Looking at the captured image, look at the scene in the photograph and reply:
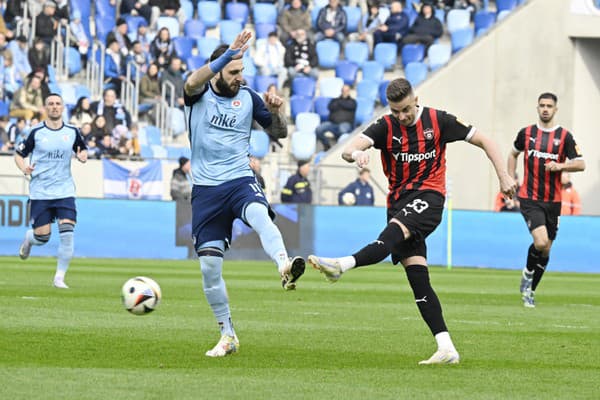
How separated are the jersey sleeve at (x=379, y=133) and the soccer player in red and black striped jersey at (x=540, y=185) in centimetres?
628

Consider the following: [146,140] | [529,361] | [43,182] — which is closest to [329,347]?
[529,361]

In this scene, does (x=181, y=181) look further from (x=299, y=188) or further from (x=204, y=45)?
(x=204, y=45)

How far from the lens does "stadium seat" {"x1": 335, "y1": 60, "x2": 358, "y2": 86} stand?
32.8m

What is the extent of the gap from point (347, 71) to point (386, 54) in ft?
3.66

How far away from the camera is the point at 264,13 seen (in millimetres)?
33938

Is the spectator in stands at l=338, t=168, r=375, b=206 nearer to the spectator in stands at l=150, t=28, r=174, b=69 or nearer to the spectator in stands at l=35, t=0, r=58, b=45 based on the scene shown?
the spectator in stands at l=150, t=28, r=174, b=69

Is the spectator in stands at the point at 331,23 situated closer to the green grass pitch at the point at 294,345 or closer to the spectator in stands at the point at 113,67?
the spectator in stands at the point at 113,67

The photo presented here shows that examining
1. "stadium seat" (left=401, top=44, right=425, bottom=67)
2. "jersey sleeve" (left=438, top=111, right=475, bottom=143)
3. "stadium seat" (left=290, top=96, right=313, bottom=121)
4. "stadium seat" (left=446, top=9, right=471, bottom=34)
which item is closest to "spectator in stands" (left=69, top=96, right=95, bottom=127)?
"stadium seat" (left=290, top=96, right=313, bottom=121)

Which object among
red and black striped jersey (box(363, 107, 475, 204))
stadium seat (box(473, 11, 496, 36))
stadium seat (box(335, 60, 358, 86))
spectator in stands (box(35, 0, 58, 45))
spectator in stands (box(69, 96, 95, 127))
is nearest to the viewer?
red and black striped jersey (box(363, 107, 475, 204))

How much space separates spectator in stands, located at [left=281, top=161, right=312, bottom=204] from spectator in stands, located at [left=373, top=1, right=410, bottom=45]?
23.8ft

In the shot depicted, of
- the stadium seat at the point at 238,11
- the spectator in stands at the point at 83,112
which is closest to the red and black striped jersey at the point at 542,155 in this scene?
the spectator in stands at the point at 83,112

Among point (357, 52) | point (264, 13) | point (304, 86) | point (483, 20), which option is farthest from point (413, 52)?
point (264, 13)

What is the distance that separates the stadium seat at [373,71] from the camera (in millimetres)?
32812

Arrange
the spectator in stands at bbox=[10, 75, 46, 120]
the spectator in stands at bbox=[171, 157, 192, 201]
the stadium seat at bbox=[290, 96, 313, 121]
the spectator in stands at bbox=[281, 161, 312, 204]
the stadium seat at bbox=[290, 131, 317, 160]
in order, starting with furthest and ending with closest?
the stadium seat at bbox=[290, 96, 313, 121] → the stadium seat at bbox=[290, 131, 317, 160] → the spectator in stands at bbox=[10, 75, 46, 120] → the spectator in stands at bbox=[281, 161, 312, 204] → the spectator in stands at bbox=[171, 157, 192, 201]
